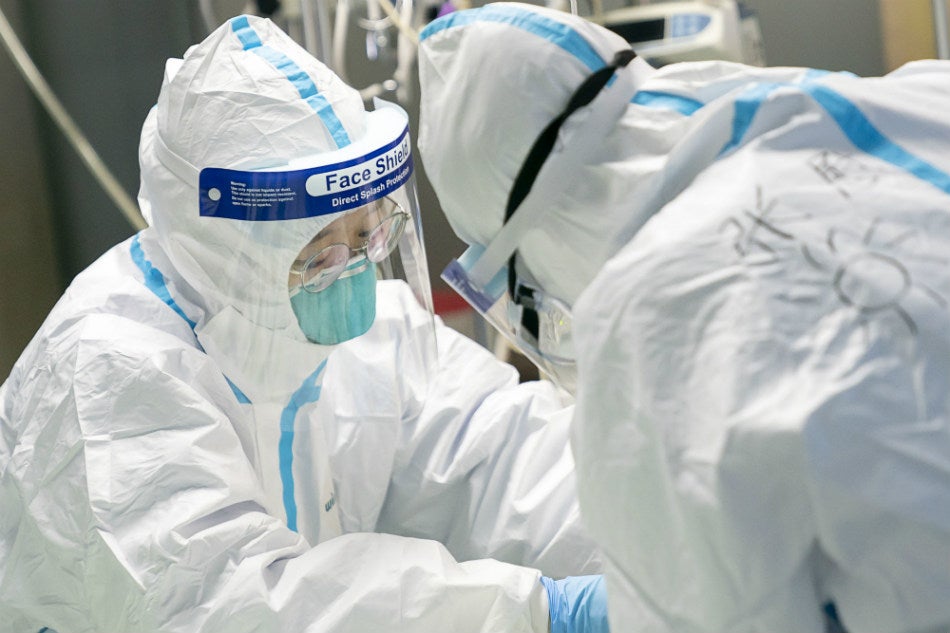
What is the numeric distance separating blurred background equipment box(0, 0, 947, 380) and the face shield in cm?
81

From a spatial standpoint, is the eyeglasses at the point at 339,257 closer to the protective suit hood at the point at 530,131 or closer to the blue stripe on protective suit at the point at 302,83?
the blue stripe on protective suit at the point at 302,83

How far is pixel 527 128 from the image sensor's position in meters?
0.94

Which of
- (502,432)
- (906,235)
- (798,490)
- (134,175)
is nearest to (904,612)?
(798,490)

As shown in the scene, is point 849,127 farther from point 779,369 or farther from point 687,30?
point 687,30

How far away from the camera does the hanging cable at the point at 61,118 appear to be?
2223 mm

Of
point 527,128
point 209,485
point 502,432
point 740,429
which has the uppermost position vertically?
point 527,128

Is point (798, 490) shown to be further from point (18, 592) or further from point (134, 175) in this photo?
point (134, 175)

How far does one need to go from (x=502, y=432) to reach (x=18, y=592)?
2.08ft

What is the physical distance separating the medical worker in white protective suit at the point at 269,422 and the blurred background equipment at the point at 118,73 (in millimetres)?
799

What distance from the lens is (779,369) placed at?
68 cm

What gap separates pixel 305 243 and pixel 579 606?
1.68 feet

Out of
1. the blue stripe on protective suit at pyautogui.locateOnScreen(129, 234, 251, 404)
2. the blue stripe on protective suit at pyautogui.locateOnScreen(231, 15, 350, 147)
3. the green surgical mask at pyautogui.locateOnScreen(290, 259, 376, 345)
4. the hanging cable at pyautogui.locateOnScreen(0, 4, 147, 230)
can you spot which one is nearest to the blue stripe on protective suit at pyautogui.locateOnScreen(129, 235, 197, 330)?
the blue stripe on protective suit at pyautogui.locateOnScreen(129, 234, 251, 404)

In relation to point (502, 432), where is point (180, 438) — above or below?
above

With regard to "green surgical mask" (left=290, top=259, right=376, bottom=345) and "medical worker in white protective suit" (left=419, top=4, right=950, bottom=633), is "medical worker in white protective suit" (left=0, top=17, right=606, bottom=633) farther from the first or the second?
"medical worker in white protective suit" (left=419, top=4, right=950, bottom=633)
